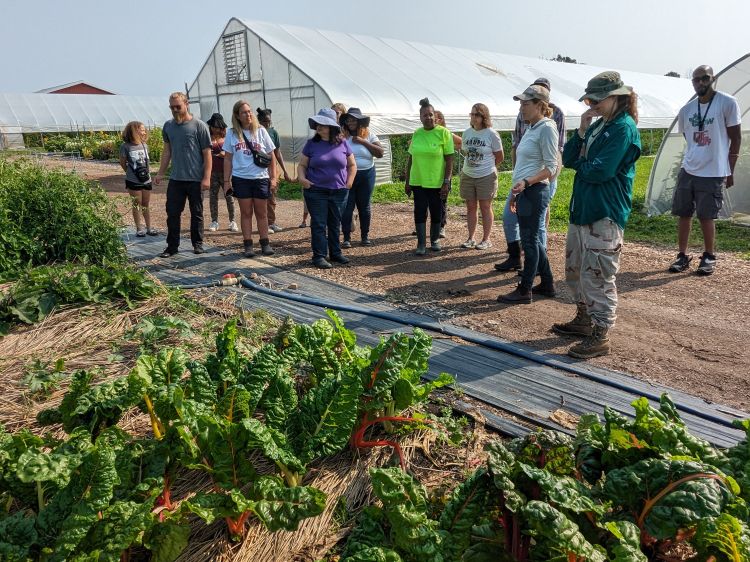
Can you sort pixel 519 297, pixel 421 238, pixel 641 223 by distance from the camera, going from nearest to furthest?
pixel 519 297 → pixel 421 238 → pixel 641 223

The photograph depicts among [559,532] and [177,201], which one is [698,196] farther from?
[177,201]

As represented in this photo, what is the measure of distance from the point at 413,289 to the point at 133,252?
3.75m

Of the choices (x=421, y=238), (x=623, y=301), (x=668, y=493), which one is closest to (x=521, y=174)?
(x=623, y=301)

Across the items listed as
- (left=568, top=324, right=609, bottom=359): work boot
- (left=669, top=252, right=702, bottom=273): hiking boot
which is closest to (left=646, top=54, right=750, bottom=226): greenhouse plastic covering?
(left=669, top=252, right=702, bottom=273): hiking boot

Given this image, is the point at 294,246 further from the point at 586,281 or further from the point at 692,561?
the point at 692,561

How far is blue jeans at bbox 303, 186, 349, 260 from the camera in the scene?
20.1 ft

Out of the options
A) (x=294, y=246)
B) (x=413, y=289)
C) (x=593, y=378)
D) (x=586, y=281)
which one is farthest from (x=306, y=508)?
(x=294, y=246)

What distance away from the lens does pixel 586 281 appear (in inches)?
151

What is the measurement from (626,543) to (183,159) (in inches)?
237

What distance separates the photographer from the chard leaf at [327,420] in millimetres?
2412

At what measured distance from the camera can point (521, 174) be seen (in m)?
4.80

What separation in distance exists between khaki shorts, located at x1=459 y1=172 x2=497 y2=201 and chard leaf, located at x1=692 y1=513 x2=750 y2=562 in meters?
5.09

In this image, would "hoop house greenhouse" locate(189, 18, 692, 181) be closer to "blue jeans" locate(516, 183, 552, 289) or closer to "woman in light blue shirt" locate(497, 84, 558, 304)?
"woman in light blue shirt" locate(497, 84, 558, 304)

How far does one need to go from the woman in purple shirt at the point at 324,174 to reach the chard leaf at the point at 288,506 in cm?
435
